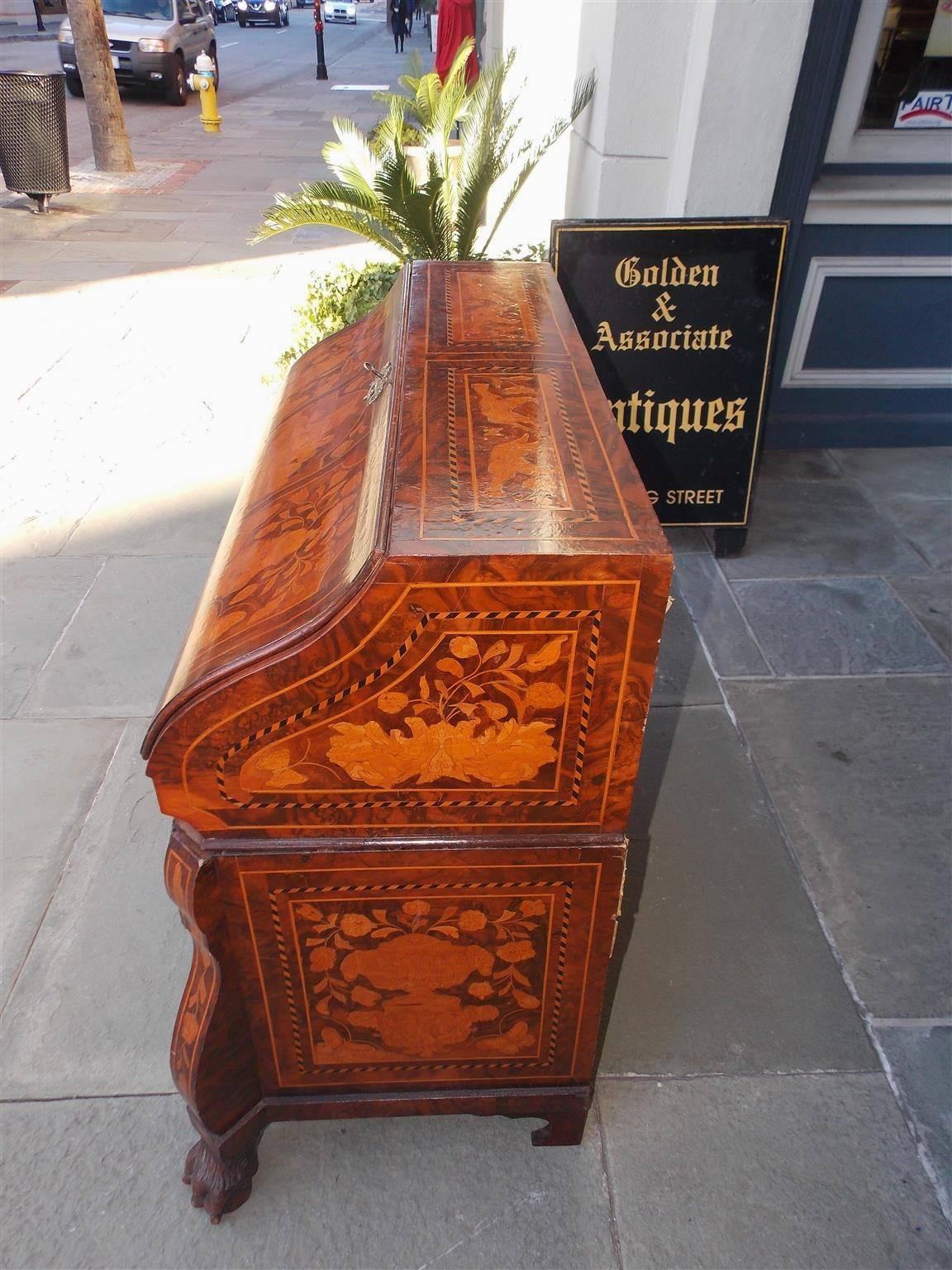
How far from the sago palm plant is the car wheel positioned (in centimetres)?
1328

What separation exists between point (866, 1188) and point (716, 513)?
9.27ft

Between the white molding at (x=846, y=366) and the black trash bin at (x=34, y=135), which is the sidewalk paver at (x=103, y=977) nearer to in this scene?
the white molding at (x=846, y=366)

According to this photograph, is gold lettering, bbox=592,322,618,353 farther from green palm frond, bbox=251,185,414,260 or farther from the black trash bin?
the black trash bin

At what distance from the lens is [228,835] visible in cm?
156

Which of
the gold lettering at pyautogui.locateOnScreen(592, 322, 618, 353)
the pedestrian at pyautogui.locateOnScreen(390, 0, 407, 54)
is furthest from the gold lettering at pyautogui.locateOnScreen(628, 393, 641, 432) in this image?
the pedestrian at pyautogui.locateOnScreen(390, 0, 407, 54)

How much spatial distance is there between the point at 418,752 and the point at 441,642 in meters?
0.22

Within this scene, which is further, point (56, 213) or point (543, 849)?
point (56, 213)

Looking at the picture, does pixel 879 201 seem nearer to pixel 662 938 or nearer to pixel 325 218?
pixel 325 218

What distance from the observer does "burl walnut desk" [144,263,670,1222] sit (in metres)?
1.35

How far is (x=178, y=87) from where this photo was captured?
52.6ft

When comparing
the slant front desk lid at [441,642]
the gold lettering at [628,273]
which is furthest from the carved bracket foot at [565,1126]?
the gold lettering at [628,273]

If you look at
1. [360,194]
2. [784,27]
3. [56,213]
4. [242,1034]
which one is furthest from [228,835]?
[56,213]

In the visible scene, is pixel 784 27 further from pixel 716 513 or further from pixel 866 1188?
pixel 866 1188

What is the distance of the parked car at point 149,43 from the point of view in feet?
48.9
